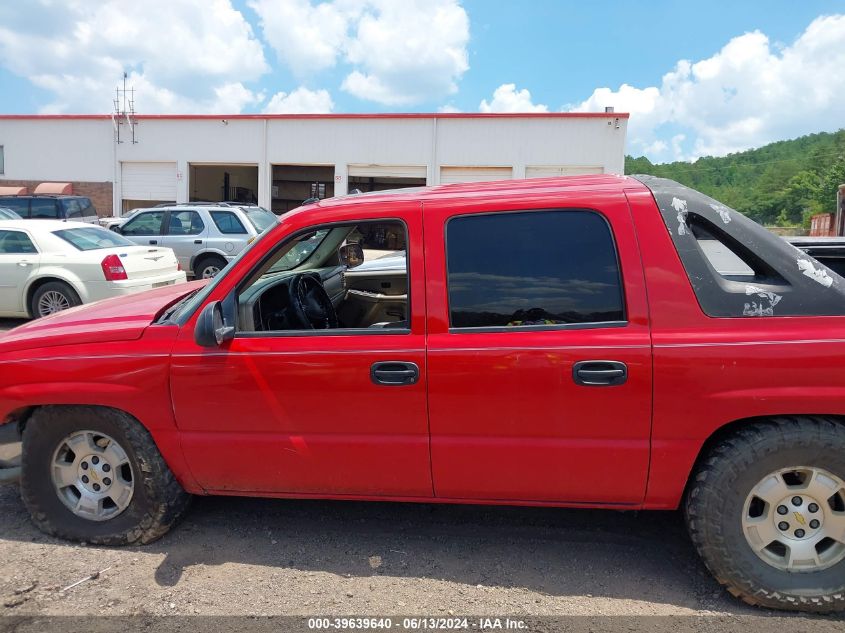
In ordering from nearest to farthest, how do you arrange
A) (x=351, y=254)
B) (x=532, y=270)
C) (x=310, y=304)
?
1. (x=532, y=270)
2. (x=310, y=304)
3. (x=351, y=254)

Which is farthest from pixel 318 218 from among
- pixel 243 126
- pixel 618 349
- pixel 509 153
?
pixel 243 126

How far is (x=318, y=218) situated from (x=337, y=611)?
182 centimetres

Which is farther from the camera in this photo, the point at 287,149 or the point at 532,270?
the point at 287,149

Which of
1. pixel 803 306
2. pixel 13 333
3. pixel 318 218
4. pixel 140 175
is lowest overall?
pixel 13 333

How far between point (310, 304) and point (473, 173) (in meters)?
22.0

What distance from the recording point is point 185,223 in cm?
1334

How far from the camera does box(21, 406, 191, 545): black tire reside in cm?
316

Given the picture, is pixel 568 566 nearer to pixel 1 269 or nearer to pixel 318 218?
pixel 318 218

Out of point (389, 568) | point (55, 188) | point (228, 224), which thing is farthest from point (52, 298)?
point (55, 188)

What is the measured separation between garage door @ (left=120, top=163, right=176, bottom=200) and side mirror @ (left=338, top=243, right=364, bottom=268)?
82.1 ft

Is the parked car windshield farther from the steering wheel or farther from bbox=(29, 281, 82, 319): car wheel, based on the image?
the steering wheel

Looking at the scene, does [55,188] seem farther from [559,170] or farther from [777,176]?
[777,176]

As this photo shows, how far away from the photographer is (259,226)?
44.4ft

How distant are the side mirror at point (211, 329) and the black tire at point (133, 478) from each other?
2.20 ft
